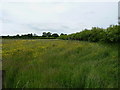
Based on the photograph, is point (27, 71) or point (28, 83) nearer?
point (28, 83)

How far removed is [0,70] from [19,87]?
3.99 feet

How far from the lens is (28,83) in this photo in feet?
9.36

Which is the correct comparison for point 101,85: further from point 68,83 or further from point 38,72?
point 38,72

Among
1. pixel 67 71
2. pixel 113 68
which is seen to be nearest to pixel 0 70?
pixel 67 71

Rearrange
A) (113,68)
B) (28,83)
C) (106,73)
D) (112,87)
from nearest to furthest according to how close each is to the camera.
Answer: (112,87), (28,83), (106,73), (113,68)

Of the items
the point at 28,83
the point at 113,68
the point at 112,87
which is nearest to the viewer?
the point at 112,87

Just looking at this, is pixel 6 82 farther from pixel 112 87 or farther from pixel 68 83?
pixel 112 87

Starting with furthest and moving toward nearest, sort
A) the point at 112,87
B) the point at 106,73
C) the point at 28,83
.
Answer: the point at 106,73
the point at 28,83
the point at 112,87

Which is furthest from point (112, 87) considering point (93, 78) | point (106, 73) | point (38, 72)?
point (38, 72)

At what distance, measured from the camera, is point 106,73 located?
3369 mm

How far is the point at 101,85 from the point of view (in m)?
2.75

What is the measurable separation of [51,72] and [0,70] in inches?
53.7

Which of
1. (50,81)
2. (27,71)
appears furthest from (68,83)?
(27,71)

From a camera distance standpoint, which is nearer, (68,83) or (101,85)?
(101,85)
